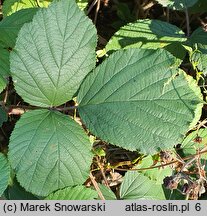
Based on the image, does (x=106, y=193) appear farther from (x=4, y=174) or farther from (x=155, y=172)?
(x=4, y=174)

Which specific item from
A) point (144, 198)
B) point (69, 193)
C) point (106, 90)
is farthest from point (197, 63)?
point (69, 193)

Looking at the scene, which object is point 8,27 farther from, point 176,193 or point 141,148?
point 176,193

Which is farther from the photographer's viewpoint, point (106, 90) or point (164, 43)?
point (164, 43)

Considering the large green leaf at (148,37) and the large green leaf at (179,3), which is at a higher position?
the large green leaf at (179,3)

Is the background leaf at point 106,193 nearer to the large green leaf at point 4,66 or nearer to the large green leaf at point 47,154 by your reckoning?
the large green leaf at point 47,154

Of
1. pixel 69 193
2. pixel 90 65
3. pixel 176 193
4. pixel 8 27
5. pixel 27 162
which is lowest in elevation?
pixel 176 193

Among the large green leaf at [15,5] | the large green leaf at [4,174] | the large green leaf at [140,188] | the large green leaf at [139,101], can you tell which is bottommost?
the large green leaf at [140,188]

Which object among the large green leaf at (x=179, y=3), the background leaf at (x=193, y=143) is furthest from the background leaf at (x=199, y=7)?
the background leaf at (x=193, y=143)
